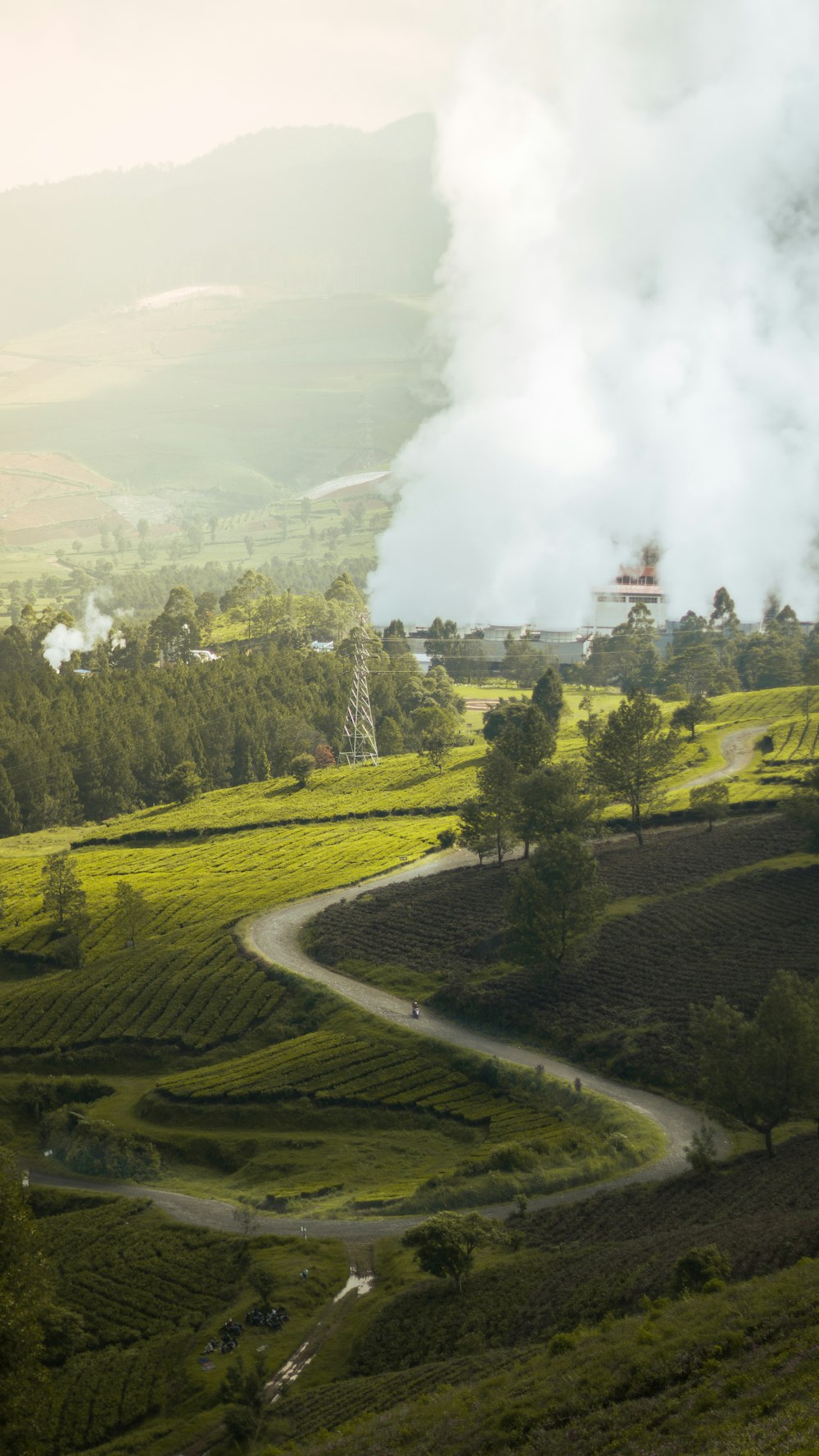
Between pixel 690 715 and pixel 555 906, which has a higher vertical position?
pixel 690 715

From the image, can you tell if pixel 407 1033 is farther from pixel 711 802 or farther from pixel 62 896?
pixel 711 802

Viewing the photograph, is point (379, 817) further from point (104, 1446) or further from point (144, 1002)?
point (104, 1446)

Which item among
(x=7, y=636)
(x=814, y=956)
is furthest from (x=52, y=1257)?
(x=7, y=636)

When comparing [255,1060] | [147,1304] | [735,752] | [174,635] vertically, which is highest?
[174,635]

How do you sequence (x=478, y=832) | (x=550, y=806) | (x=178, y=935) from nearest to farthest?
(x=178, y=935) → (x=550, y=806) → (x=478, y=832)

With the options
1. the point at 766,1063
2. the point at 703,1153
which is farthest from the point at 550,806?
the point at 703,1153

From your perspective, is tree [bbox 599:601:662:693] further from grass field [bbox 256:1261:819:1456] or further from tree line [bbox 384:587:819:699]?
grass field [bbox 256:1261:819:1456]
